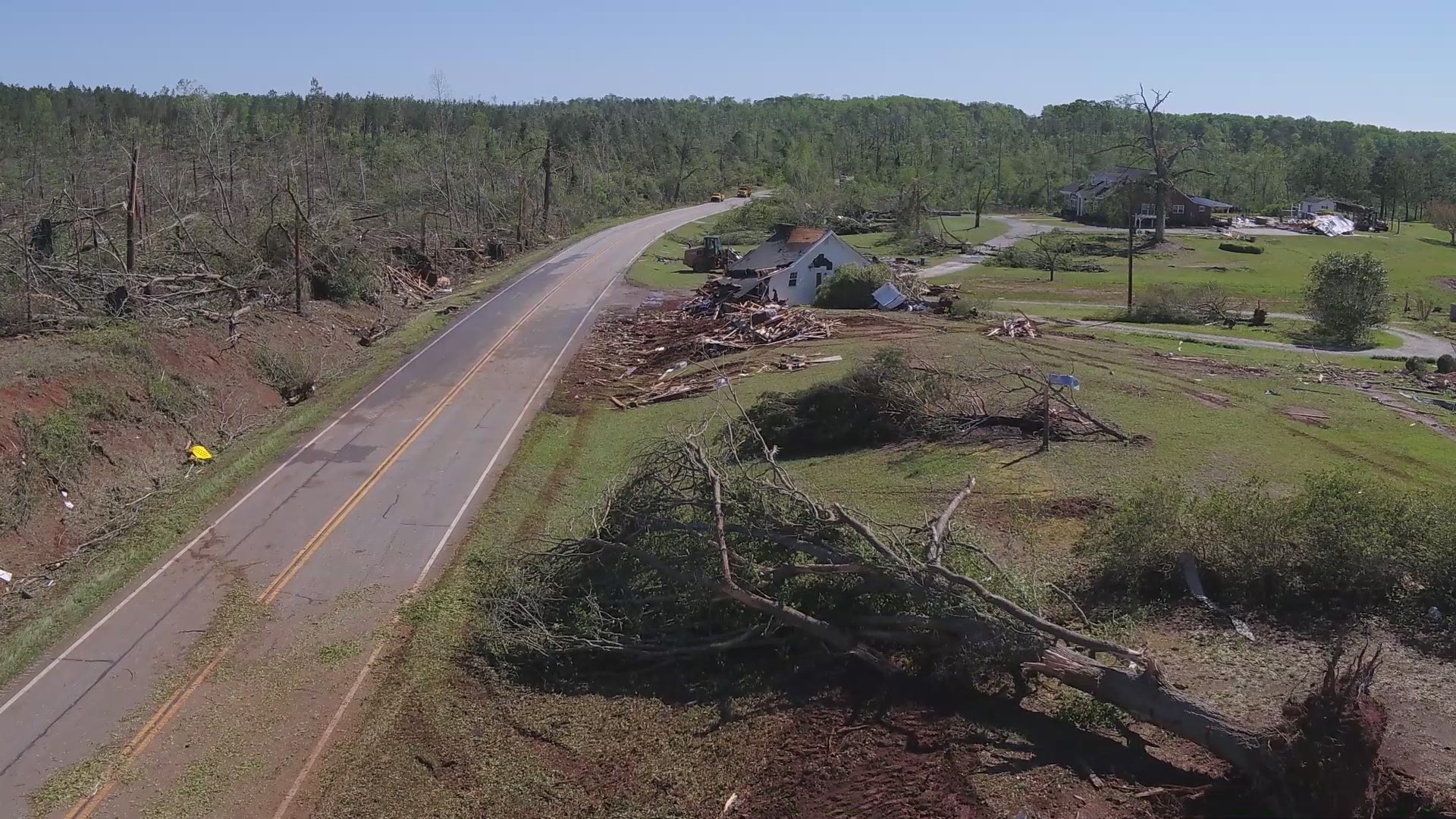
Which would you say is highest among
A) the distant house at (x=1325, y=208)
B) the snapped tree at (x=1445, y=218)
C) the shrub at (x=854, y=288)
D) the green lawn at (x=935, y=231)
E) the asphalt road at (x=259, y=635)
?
the distant house at (x=1325, y=208)

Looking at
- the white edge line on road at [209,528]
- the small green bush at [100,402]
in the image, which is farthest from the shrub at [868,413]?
the small green bush at [100,402]

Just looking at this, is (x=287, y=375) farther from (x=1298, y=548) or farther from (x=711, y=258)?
(x=711, y=258)

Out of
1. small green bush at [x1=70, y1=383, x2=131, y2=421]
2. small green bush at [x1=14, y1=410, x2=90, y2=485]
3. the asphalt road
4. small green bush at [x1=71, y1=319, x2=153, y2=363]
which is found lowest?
the asphalt road

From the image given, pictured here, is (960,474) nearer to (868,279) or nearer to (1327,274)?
(868,279)

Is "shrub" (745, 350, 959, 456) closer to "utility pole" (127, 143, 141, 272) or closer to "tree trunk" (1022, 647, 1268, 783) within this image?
"tree trunk" (1022, 647, 1268, 783)

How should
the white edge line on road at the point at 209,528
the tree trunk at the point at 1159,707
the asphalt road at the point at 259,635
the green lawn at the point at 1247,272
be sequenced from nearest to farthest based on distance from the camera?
the tree trunk at the point at 1159,707, the asphalt road at the point at 259,635, the white edge line on road at the point at 209,528, the green lawn at the point at 1247,272

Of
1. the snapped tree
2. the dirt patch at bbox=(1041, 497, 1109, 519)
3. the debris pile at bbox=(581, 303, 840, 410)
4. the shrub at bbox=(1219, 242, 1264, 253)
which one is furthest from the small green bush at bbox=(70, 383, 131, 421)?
the snapped tree

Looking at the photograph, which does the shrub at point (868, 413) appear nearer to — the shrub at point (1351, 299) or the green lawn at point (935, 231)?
the shrub at point (1351, 299)
